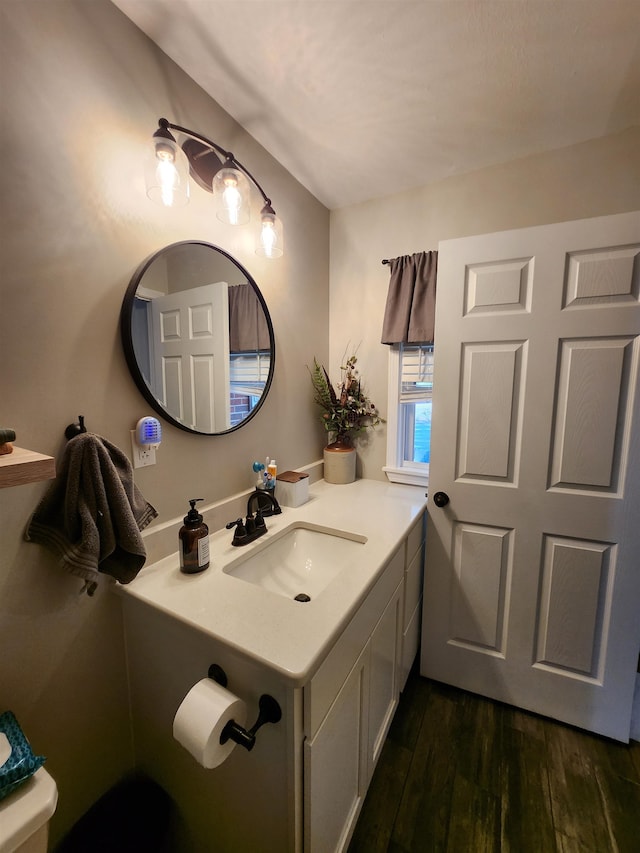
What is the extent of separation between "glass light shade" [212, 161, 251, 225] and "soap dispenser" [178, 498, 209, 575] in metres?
0.96

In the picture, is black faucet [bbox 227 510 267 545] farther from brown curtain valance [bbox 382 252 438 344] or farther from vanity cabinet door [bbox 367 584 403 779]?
brown curtain valance [bbox 382 252 438 344]

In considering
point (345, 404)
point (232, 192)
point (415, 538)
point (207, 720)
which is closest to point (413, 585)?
point (415, 538)

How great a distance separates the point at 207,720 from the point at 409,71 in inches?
76.5

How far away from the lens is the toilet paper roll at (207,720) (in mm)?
697

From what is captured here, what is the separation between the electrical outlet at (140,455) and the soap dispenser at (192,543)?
0.66ft

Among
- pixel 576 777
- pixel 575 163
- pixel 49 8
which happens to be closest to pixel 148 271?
pixel 49 8

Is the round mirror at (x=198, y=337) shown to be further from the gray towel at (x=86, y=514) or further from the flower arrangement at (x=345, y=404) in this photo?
the flower arrangement at (x=345, y=404)

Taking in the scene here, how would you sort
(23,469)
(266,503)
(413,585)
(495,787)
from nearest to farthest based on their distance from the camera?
(23,469) < (495,787) < (266,503) < (413,585)

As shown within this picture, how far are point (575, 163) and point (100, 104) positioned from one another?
1.82 m

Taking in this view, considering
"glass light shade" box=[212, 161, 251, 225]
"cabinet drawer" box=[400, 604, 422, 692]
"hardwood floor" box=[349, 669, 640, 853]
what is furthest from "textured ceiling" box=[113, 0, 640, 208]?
"hardwood floor" box=[349, 669, 640, 853]

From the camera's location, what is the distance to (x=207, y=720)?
71 centimetres

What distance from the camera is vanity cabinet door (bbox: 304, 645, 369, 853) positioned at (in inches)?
31.2

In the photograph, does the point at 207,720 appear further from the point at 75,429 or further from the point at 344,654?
the point at 75,429

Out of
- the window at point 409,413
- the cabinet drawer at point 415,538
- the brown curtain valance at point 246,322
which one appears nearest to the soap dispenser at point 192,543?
the brown curtain valance at point 246,322
